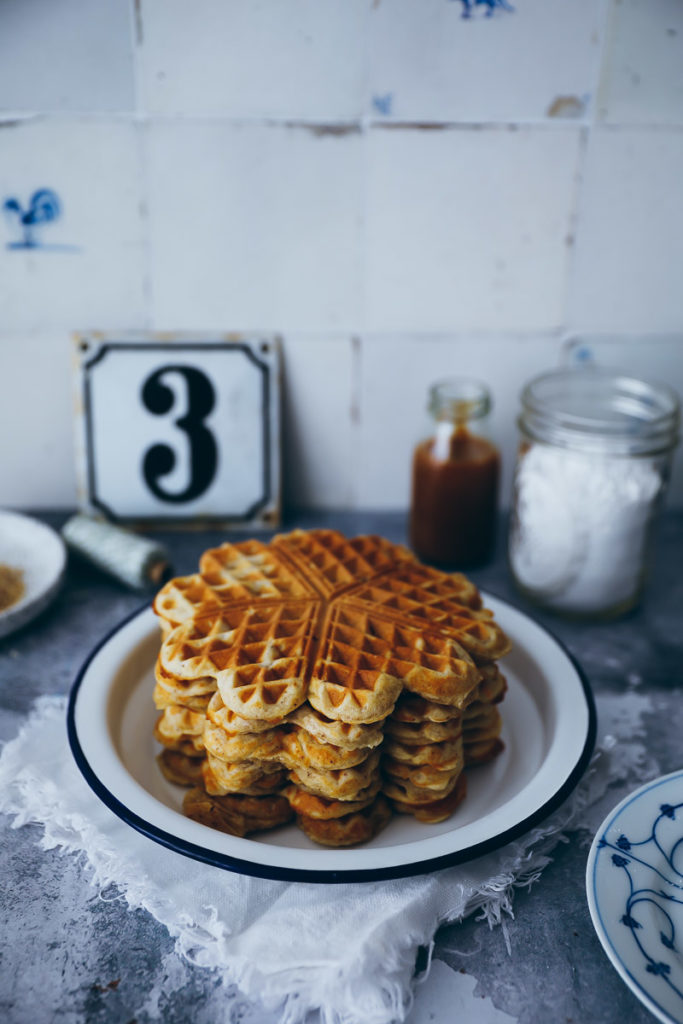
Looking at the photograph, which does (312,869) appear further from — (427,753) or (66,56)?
(66,56)

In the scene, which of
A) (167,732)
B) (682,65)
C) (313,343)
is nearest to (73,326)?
(313,343)

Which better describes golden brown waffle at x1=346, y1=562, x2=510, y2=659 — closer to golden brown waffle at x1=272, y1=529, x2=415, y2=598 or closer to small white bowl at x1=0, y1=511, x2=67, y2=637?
golden brown waffle at x1=272, y1=529, x2=415, y2=598

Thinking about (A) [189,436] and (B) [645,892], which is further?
(A) [189,436]

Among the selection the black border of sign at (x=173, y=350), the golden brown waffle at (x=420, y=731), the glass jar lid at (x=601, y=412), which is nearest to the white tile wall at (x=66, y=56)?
the black border of sign at (x=173, y=350)

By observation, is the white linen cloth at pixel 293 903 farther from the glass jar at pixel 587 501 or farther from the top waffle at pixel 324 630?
the glass jar at pixel 587 501

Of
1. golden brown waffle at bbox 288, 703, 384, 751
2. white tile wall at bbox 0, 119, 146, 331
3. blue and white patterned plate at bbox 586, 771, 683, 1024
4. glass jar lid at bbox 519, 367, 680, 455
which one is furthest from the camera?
white tile wall at bbox 0, 119, 146, 331

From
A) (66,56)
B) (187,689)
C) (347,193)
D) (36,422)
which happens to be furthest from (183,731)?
(66,56)

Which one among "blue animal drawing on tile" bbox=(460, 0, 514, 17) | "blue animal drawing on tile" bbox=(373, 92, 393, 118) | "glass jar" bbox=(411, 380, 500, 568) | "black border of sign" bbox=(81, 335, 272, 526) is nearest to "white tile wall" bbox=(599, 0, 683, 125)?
"blue animal drawing on tile" bbox=(460, 0, 514, 17)
